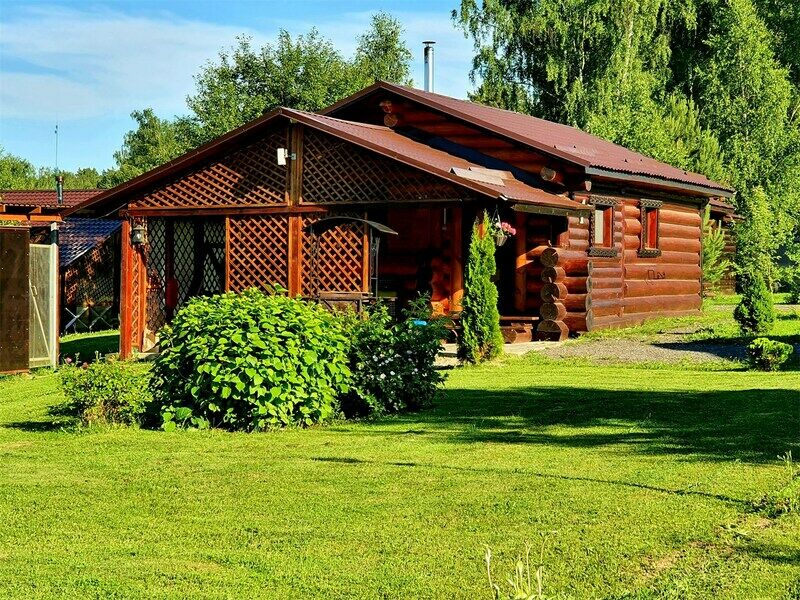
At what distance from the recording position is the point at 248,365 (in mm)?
10695

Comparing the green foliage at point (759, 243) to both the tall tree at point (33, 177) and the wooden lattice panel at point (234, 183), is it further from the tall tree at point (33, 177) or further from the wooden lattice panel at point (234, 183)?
the tall tree at point (33, 177)

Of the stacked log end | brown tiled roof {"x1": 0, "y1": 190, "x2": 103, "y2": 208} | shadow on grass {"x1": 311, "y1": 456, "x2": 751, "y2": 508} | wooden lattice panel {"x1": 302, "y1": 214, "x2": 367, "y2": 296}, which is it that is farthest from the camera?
brown tiled roof {"x1": 0, "y1": 190, "x2": 103, "y2": 208}

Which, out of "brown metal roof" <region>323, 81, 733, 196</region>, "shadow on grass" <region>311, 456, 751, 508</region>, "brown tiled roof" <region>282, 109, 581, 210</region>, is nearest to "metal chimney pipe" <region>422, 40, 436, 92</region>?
"brown metal roof" <region>323, 81, 733, 196</region>

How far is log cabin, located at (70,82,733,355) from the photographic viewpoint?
65.1 feet

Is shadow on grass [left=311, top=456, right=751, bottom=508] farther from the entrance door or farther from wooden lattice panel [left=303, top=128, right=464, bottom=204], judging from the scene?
wooden lattice panel [left=303, top=128, right=464, bottom=204]

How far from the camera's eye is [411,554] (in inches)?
248

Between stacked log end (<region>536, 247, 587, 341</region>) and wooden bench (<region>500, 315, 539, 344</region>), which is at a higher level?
stacked log end (<region>536, 247, 587, 341</region>)

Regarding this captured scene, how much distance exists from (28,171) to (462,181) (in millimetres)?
63180

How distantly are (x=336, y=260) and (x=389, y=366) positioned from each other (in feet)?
26.6

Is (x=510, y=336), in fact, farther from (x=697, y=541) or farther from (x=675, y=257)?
(x=697, y=541)

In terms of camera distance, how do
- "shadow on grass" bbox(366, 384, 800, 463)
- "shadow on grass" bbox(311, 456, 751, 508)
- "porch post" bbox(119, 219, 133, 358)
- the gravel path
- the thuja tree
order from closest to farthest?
"shadow on grass" bbox(311, 456, 751, 508), "shadow on grass" bbox(366, 384, 800, 463), the thuja tree, the gravel path, "porch post" bbox(119, 219, 133, 358)

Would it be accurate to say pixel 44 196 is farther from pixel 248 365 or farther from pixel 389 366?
pixel 248 365

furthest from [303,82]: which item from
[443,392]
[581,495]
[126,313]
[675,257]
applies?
[581,495]

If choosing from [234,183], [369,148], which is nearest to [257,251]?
[234,183]
